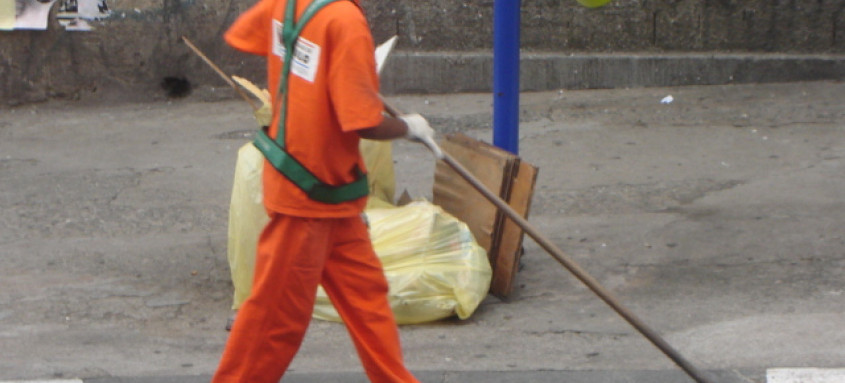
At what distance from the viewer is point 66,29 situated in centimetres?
920

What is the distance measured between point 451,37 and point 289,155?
638 centimetres

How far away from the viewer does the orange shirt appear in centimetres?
306

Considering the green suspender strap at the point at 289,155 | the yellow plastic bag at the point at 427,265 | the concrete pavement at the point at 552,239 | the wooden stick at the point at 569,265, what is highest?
the green suspender strap at the point at 289,155

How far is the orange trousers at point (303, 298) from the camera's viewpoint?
328 cm

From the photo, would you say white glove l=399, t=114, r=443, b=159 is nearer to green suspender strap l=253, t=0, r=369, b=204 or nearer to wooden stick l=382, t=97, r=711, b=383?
wooden stick l=382, t=97, r=711, b=383

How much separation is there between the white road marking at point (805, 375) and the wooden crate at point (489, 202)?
119cm

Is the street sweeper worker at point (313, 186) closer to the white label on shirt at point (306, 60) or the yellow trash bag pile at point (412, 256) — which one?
the white label on shirt at point (306, 60)

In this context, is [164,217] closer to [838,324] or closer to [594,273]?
[594,273]

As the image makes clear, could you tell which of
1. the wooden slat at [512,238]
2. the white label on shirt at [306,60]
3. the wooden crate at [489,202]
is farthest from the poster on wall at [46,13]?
the white label on shirt at [306,60]

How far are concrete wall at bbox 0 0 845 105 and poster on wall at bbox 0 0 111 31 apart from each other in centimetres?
7

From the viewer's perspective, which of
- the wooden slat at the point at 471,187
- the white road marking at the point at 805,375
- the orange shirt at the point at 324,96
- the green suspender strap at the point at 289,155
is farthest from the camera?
the wooden slat at the point at 471,187

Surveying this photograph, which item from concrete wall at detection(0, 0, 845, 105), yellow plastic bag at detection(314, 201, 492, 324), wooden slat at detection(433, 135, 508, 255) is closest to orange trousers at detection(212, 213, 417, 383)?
yellow plastic bag at detection(314, 201, 492, 324)

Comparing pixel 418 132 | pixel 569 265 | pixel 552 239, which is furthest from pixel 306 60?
pixel 552 239

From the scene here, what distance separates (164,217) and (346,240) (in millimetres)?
3066
